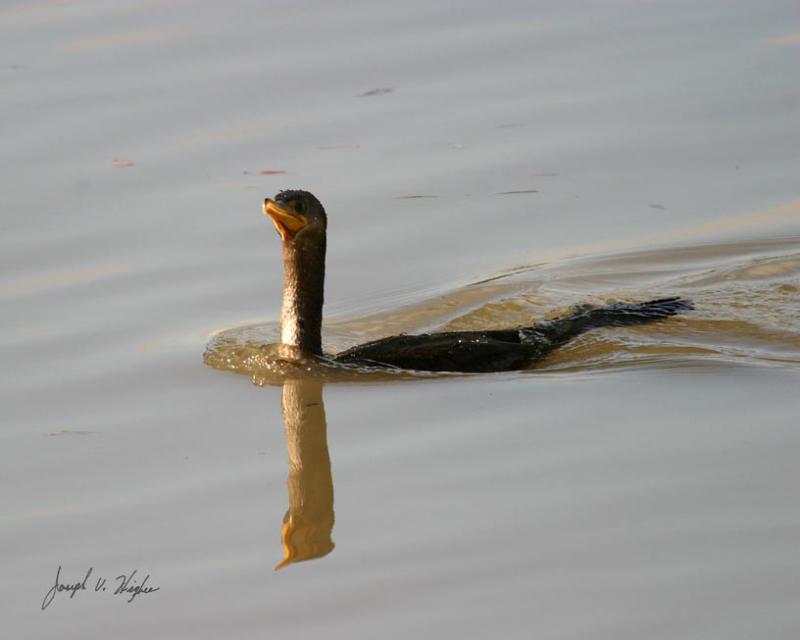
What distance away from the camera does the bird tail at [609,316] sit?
9172 mm

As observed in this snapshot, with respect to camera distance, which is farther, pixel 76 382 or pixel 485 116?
pixel 485 116

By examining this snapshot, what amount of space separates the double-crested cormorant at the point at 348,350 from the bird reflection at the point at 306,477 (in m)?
0.39

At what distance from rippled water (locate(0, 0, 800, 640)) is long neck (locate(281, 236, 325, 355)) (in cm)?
21

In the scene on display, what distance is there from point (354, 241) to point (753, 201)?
104 inches

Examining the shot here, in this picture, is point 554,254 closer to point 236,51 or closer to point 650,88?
point 650,88

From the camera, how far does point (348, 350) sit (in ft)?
28.6

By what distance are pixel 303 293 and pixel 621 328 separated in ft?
6.33

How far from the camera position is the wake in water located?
847 cm

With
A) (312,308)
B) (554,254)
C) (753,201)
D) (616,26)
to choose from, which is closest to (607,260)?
(554,254)

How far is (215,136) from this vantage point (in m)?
11.8
